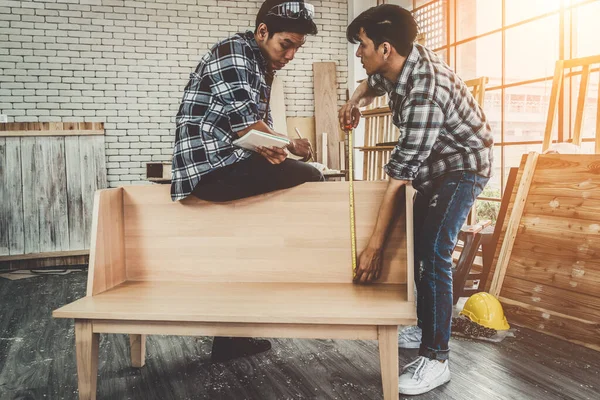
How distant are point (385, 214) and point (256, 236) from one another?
1.93ft

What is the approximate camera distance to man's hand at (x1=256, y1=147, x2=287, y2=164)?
7.04ft

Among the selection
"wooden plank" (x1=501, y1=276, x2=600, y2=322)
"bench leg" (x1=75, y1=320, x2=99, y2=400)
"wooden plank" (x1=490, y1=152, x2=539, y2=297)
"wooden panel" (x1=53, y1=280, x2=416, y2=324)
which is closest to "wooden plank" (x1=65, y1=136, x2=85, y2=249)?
"wooden panel" (x1=53, y1=280, x2=416, y2=324)

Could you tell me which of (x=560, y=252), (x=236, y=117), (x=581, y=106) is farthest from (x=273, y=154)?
(x=581, y=106)

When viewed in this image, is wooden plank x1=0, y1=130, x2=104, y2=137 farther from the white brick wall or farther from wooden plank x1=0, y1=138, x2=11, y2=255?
the white brick wall

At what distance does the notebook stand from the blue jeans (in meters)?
0.71

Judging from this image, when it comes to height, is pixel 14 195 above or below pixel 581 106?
below

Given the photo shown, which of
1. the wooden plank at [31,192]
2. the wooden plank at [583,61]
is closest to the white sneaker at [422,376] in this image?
the wooden plank at [583,61]

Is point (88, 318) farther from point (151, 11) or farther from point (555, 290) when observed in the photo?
point (151, 11)

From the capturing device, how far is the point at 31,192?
19.3 ft

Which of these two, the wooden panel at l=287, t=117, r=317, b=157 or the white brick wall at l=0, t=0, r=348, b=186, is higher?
the white brick wall at l=0, t=0, r=348, b=186

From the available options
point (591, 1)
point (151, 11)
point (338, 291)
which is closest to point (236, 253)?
point (338, 291)

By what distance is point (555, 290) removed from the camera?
3.11 m

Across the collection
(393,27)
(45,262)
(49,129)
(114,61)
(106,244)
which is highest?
(114,61)

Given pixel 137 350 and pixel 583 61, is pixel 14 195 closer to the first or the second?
pixel 137 350
